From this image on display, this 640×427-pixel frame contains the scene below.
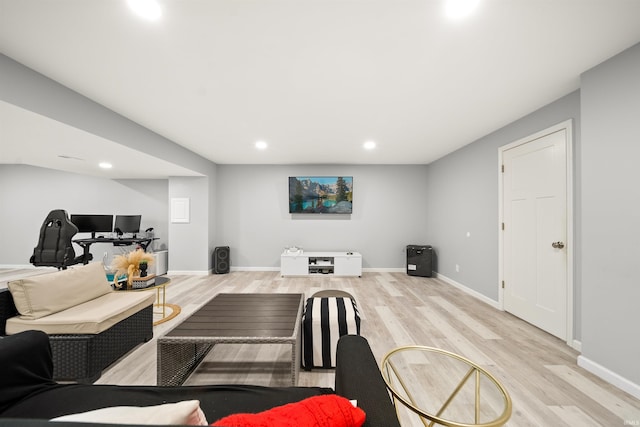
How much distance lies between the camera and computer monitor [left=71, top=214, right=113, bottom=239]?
207 inches

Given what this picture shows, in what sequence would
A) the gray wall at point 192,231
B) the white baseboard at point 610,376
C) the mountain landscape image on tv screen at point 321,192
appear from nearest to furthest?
the white baseboard at point 610,376
the gray wall at point 192,231
the mountain landscape image on tv screen at point 321,192

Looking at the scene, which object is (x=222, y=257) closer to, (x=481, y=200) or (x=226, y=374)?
(x=226, y=374)

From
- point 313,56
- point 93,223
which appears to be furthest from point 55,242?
point 313,56

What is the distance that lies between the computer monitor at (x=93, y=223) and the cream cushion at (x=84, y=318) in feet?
14.2

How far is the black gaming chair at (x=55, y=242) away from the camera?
3.43 metres

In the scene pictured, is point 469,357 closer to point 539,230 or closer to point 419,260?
point 539,230

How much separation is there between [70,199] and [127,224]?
71.7 inches

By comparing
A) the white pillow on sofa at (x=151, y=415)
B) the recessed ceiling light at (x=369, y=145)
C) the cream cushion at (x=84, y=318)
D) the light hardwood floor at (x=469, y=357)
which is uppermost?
the recessed ceiling light at (x=369, y=145)

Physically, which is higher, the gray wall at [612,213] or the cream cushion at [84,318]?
the gray wall at [612,213]

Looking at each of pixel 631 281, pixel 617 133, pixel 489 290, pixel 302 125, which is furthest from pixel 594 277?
pixel 302 125

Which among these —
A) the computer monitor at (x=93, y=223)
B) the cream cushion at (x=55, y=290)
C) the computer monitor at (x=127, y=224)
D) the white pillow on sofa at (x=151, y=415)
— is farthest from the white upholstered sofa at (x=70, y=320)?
the computer monitor at (x=93, y=223)

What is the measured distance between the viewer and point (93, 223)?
532cm

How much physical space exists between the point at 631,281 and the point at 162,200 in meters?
7.46

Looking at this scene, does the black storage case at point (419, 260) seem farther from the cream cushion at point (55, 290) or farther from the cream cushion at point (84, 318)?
the cream cushion at point (55, 290)
